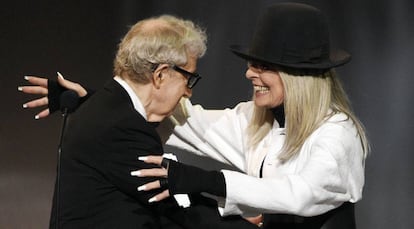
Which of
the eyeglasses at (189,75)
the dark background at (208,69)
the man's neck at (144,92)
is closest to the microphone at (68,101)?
the man's neck at (144,92)

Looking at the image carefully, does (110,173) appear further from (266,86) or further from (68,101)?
(266,86)

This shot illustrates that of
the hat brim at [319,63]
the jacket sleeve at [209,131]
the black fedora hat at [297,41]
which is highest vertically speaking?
the black fedora hat at [297,41]

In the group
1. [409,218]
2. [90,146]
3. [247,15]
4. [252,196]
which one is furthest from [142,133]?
[409,218]

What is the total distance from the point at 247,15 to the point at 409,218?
0.89 m

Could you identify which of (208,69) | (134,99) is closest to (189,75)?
(134,99)

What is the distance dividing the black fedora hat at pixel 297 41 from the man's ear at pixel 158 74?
0.21 m

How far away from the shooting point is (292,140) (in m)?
1.86

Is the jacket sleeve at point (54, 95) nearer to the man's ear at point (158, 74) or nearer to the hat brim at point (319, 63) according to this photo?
A: the man's ear at point (158, 74)

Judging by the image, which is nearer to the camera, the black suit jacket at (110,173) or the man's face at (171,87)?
the black suit jacket at (110,173)

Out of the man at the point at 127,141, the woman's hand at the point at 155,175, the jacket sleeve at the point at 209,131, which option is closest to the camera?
the woman's hand at the point at 155,175

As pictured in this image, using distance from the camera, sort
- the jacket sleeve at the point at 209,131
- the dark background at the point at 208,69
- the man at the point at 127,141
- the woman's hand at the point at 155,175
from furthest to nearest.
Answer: the dark background at the point at 208,69, the jacket sleeve at the point at 209,131, the man at the point at 127,141, the woman's hand at the point at 155,175

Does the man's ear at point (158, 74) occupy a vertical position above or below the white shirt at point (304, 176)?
above

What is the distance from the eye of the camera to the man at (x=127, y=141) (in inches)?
67.7

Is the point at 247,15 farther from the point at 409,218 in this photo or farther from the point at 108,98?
the point at 108,98
